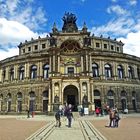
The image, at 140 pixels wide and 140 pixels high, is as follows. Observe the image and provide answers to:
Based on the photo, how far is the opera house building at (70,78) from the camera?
161ft

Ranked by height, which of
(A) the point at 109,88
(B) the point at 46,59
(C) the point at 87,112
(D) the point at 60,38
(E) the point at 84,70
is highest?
(D) the point at 60,38

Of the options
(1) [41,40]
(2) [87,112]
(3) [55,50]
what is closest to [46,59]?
(3) [55,50]

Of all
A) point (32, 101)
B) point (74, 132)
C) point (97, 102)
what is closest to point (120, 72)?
point (97, 102)

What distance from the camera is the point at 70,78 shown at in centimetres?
4900

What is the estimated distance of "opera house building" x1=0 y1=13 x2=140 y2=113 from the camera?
48938 mm

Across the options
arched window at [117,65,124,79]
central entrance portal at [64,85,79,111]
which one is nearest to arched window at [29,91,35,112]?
central entrance portal at [64,85,79,111]

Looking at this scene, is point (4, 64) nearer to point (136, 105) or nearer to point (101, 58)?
point (101, 58)

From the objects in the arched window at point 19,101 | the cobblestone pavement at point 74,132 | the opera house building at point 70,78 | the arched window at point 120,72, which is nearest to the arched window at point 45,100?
the opera house building at point 70,78

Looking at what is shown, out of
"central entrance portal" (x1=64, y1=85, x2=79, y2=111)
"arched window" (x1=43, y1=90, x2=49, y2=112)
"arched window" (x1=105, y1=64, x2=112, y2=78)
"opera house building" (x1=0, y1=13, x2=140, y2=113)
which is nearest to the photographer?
"opera house building" (x1=0, y1=13, x2=140, y2=113)

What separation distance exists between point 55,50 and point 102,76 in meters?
12.9

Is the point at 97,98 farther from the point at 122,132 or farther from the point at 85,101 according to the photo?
the point at 122,132

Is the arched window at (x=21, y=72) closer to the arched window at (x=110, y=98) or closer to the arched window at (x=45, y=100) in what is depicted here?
the arched window at (x=45, y=100)

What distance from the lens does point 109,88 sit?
53.8m

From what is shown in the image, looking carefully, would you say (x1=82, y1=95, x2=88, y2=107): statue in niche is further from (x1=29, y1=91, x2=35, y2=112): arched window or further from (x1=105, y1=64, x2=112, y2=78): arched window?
(x1=29, y1=91, x2=35, y2=112): arched window
